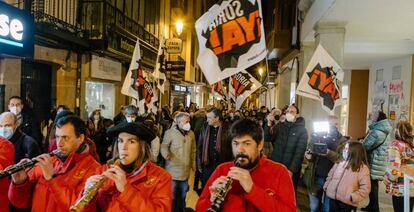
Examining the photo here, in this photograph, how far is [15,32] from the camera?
22.5 feet

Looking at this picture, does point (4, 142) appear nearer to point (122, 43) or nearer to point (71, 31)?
point (71, 31)

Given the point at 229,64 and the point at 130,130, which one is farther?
the point at 229,64

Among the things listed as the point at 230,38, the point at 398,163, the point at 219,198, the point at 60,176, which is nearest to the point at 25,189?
the point at 60,176

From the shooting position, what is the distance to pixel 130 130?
2.78 meters

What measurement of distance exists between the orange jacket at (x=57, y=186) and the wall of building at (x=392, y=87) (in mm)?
12085

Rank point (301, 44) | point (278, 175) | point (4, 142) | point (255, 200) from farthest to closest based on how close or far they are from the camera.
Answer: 1. point (301, 44)
2. point (4, 142)
3. point (278, 175)
4. point (255, 200)

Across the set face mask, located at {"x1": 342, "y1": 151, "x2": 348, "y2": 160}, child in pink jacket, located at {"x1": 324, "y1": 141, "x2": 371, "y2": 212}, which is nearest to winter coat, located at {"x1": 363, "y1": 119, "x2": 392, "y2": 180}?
face mask, located at {"x1": 342, "y1": 151, "x2": 348, "y2": 160}

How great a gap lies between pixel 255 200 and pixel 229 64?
3.17m

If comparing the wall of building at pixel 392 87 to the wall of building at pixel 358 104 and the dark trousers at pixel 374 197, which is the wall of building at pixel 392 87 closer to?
the wall of building at pixel 358 104

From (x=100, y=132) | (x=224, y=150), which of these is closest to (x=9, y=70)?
(x=100, y=132)

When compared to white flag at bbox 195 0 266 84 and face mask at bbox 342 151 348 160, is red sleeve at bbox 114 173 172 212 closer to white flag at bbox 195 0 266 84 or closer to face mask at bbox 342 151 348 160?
white flag at bbox 195 0 266 84

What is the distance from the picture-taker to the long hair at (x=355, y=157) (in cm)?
530

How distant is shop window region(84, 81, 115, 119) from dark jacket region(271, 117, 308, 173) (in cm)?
830

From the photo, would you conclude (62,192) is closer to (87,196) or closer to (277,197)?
(87,196)
